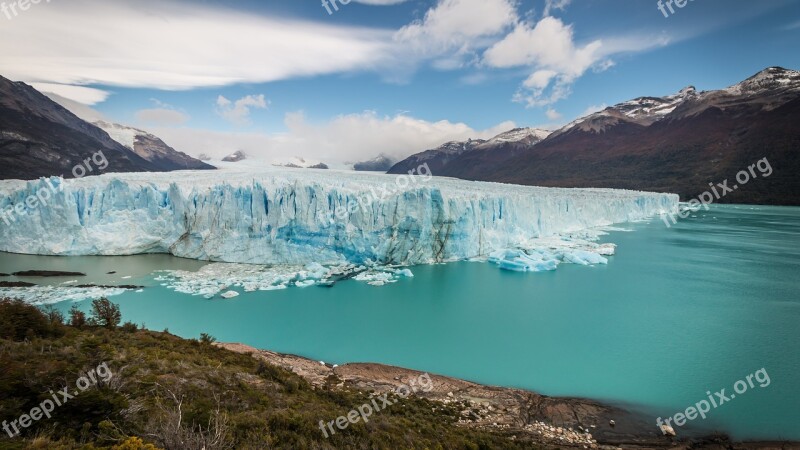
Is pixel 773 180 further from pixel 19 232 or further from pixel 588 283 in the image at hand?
pixel 19 232

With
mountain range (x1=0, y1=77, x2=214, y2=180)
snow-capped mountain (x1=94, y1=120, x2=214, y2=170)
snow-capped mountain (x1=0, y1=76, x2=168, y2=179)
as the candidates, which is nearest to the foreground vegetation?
snow-capped mountain (x1=0, y1=76, x2=168, y2=179)

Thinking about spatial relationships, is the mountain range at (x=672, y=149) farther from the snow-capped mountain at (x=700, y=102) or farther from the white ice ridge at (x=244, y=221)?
the white ice ridge at (x=244, y=221)

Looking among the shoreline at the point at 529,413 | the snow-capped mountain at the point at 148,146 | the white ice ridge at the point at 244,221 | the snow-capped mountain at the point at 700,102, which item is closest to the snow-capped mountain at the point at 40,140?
the snow-capped mountain at the point at 148,146

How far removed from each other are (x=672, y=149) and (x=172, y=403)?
246ft

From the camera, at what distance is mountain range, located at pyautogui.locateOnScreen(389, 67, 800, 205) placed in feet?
155

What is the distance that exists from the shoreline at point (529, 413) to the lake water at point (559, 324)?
0.41 m

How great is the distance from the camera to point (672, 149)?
61656 millimetres
